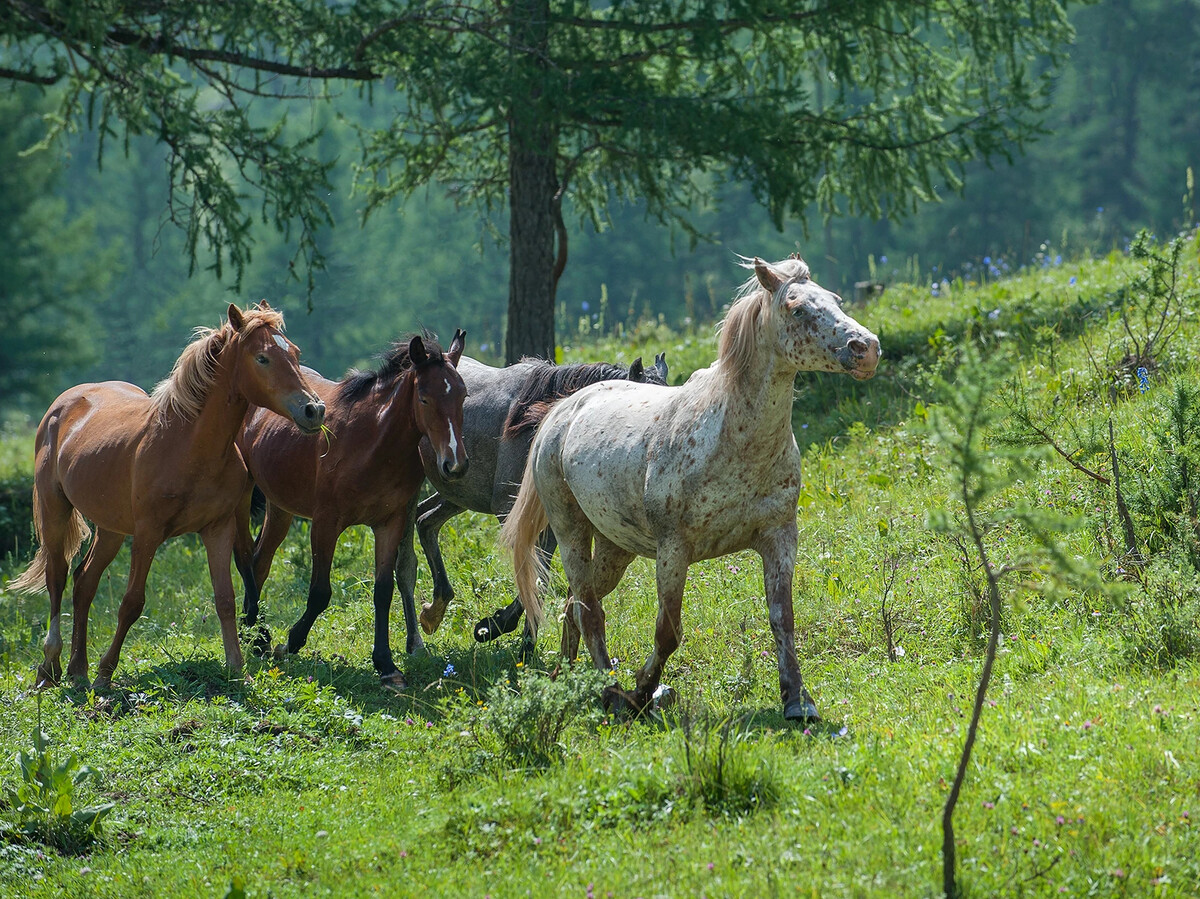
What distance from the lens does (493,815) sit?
4.89 m

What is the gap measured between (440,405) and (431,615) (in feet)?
6.06

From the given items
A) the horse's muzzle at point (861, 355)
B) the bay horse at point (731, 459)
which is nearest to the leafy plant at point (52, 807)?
the bay horse at point (731, 459)

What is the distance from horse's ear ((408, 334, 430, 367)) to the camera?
7.89m

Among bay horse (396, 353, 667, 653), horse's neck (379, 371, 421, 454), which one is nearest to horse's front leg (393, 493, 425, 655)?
bay horse (396, 353, 667, 653)

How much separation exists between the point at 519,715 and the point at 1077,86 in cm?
4581

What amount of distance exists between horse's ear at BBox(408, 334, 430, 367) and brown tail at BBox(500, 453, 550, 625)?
117 centimetres

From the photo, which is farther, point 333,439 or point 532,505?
point 333,439

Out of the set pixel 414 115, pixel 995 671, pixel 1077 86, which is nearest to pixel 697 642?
pixel 995 671

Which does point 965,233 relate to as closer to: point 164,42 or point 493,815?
point 164,42

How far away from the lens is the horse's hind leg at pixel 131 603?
7.65 metres

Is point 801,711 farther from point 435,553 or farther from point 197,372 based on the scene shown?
point 197,372

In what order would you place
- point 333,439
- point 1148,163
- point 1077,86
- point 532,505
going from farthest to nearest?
point 1077,86
point 1148,163
point 333,439
point 532,505

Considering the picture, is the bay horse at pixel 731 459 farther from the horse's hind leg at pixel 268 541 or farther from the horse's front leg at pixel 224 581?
the horse's hind leg at pixel 268 541

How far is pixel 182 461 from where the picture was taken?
7711 millimetres
